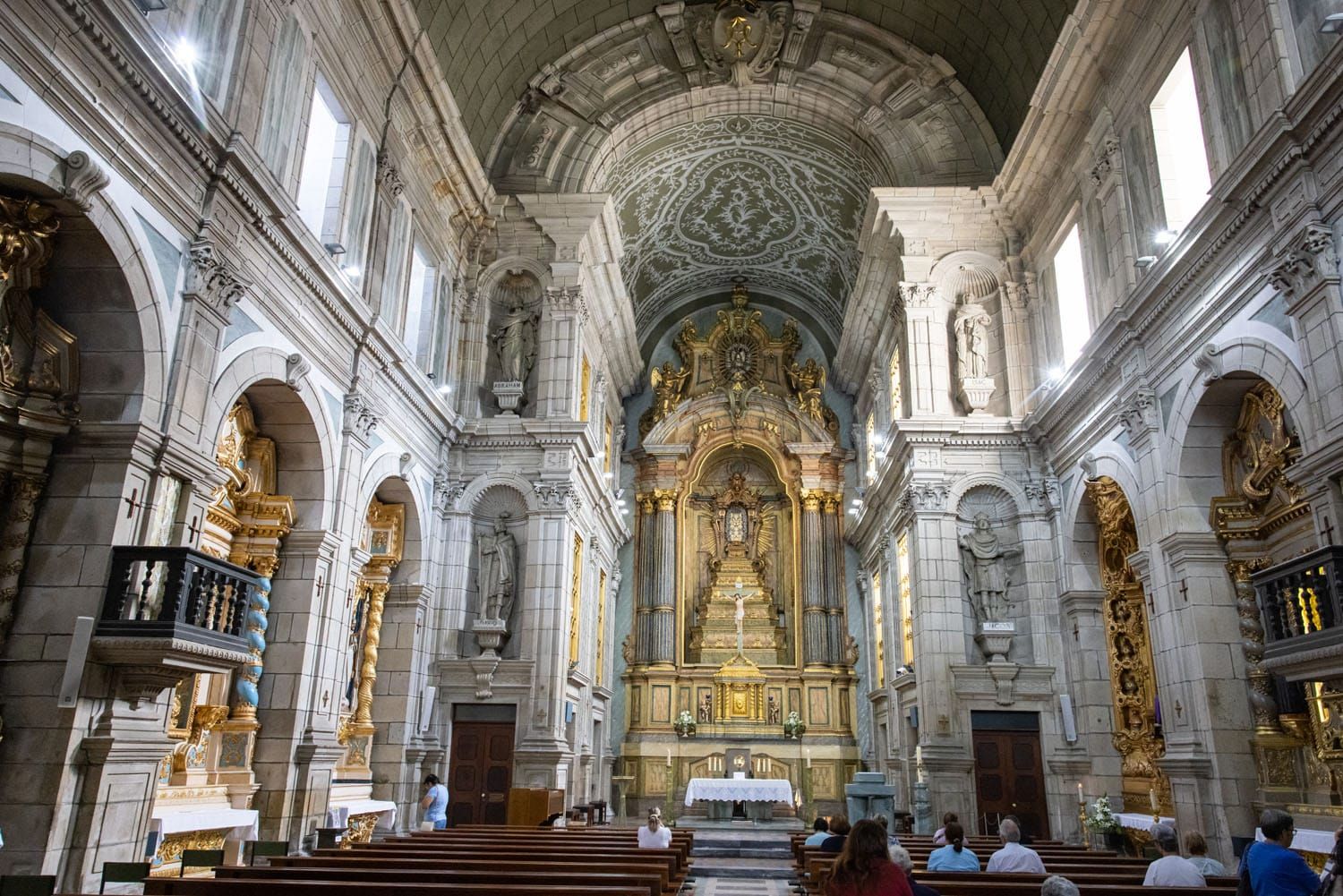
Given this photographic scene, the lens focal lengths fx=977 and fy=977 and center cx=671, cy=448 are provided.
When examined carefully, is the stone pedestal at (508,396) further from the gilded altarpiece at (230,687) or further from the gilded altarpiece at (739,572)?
the gilded altarpiece at (739,572)

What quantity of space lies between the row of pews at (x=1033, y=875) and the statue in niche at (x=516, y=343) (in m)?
10.5

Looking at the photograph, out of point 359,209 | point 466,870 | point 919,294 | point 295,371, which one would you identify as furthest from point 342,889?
point 919,294

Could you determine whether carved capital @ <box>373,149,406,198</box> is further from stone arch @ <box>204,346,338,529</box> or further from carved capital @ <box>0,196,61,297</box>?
carved capital @ <box>0,196,61,297</box>

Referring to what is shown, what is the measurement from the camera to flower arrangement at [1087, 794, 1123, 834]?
13337 mm

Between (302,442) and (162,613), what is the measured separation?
15.5ft

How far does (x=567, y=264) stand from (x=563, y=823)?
9.87 meters

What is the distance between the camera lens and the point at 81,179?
26.0ft

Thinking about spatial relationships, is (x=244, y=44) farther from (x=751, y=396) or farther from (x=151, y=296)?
(x=751, y=396)

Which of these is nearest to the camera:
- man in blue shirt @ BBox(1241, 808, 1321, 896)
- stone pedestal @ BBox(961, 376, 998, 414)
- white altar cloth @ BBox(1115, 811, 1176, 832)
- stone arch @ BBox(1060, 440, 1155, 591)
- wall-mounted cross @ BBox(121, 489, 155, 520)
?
man in blue shirt @ BBox(1241, 808, 1321, 896)

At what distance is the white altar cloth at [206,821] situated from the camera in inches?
368

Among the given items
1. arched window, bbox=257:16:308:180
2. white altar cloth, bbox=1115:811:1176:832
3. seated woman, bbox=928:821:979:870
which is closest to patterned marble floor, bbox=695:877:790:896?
white altar cloth, bbox=1115:811:1176:832

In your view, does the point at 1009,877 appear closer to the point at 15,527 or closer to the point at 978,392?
the point at 15,527

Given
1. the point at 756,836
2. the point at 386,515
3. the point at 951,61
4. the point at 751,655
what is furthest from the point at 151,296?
the point at 751,655

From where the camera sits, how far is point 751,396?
1040 inches
